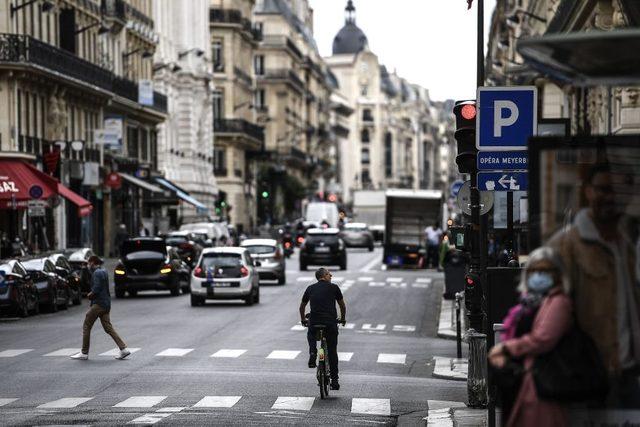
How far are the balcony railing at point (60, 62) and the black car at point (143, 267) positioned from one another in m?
12.1

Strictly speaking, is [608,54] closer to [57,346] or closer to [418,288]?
[57,346]

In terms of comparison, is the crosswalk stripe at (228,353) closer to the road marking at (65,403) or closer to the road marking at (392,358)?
the road marking at (392,358)

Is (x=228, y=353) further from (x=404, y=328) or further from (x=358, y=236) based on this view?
(x=358, y=236)

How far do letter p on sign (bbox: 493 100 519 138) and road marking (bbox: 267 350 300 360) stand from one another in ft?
34.1

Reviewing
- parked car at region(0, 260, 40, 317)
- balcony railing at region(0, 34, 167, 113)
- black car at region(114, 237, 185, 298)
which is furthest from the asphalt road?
balcony railing at region(0, 34, 167, 113)

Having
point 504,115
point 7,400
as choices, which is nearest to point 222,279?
point 7,400

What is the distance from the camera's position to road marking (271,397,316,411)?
61.8 ft

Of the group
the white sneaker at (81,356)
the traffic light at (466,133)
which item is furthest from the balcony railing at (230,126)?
the traffic light at (466,133)

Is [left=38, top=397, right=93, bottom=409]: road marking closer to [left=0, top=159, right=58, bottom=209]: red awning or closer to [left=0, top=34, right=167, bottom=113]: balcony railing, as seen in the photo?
[left=0, top=159, right=58, bottom=209]: red awning

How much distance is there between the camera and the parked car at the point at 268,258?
52656 millimetres

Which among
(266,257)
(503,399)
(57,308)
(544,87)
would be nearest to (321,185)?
(544,87)

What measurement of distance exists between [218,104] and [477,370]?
97.8m

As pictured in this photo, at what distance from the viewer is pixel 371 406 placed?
19250 millimetres

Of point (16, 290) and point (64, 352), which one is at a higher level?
point (16, 290)
